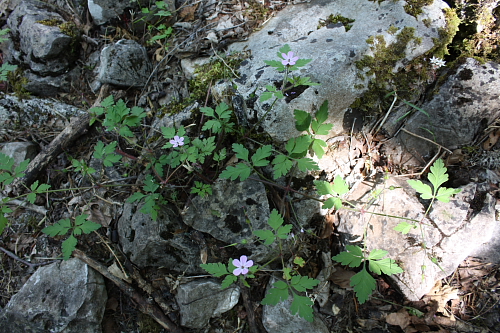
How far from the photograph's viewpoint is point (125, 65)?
3600mm

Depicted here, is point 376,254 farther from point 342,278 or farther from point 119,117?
point 119,117

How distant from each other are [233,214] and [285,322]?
1.10 meters

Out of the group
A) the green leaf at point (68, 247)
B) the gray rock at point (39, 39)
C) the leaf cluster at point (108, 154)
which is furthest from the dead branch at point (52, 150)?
the green leaf at point (68, 247)

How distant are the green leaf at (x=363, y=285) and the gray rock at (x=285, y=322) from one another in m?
0.62

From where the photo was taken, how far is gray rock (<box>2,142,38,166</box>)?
3469 millimetres

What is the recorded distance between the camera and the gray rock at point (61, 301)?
2.77m

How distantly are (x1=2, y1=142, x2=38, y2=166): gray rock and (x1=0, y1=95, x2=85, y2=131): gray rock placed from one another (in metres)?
0.29

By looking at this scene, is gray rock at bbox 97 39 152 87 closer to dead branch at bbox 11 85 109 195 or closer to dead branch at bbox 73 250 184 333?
dead branch at bbox 11 85 109 195

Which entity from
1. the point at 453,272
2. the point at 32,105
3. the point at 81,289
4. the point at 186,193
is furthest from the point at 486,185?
the point at 32,105

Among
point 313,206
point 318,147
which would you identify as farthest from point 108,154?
point 313,206

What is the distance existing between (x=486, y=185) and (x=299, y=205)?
5.64 ft

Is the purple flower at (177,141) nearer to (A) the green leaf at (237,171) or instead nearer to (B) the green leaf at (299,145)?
(A) the green leaf at (237,171)

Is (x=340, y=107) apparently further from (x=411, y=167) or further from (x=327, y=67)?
(x=411, y=167)

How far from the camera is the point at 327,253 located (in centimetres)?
296
